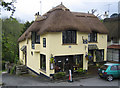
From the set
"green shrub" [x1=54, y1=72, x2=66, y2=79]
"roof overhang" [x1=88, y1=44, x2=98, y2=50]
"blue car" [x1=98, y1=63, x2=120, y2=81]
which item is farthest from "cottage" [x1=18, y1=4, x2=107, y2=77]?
"roof overhang" [x1=88, y1=44, x2=98, y2=50]

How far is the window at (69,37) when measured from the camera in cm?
1509

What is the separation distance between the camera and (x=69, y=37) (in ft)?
50.3

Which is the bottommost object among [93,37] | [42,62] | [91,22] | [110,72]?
[110,72]

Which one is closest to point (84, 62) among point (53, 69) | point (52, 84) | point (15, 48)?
point (53, 69)

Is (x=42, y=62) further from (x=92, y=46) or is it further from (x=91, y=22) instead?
(x=91, y=22)

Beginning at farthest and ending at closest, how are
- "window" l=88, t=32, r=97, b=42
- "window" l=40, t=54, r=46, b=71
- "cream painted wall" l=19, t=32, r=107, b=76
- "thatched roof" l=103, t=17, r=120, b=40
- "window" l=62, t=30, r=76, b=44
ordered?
"thatched roof" l=103, t=17, r=120, b=40, "window" l=88, t=32, r=97, b=42, "window" l=40, t=54, r=46, b=71, "window" l=62, t=30, r=76, b=44, "cream painted wall" l=19, t=32, r=107, b=76

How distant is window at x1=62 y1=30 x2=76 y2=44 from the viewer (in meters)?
15.1

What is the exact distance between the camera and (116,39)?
77.7ft

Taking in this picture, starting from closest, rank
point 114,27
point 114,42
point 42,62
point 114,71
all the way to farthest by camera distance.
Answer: point 114,71 → point 42,62 → point 114,42 → point 114,27

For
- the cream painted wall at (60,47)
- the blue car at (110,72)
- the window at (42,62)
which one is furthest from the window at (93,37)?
the window at (42,62)

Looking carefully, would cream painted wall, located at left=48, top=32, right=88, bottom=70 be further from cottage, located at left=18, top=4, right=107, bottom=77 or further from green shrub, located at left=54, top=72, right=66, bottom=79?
green shrub, located at left=54, top=72, right=66, bottom=79

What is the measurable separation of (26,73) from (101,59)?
1098 cm

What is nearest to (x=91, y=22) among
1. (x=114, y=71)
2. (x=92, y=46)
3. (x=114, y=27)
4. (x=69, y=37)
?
(x=92, y=46)

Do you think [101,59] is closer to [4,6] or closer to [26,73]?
[26,73]
